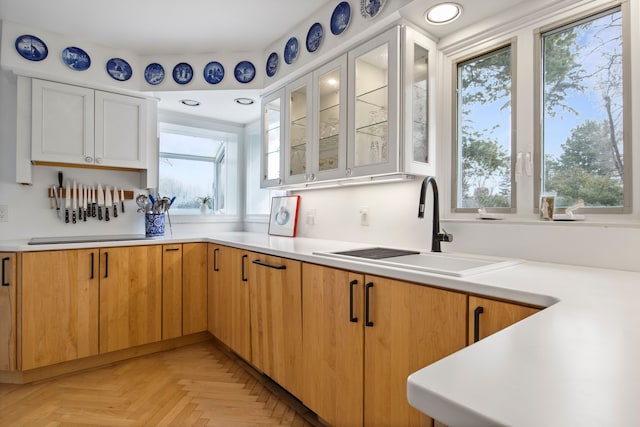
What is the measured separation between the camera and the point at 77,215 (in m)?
2.75

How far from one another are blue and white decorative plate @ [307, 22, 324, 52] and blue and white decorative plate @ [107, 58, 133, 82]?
155cm

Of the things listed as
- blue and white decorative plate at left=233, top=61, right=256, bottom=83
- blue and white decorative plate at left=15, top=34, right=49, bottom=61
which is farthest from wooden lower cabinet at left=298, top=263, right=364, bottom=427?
blue and white decorative plate at left=15, top=34, right=49, bottom=61

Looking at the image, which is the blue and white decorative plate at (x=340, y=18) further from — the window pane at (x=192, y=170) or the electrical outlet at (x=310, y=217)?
the window pane at (x=192, y=170)

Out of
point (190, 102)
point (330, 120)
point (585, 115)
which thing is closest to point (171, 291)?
point (190, 102)

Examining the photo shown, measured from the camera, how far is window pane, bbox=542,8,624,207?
1.34m

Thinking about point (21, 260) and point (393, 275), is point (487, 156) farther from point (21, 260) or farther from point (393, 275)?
point (21, 260)

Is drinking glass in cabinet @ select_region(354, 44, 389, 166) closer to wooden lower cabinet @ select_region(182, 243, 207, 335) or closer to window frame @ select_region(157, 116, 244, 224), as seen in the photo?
wooden lower cabinet @ select_region(182, 243, 207, 335)

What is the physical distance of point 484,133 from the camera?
→ 1.76 m

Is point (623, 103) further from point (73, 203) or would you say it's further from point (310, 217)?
point (73, 203)

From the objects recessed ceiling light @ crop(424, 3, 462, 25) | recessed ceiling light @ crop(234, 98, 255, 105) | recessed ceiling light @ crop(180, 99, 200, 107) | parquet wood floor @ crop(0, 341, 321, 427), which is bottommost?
parquet wood floor @ crop(0, 341, 321, 427)

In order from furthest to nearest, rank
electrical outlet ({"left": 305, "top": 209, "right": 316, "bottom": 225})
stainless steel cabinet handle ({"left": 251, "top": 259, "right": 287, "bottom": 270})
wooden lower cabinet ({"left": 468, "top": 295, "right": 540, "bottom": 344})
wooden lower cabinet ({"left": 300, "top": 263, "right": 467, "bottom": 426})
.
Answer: electrical outlet ({"left": 305, "top": 209, "right": 316, "bottom": 225})
stainless steel cabinet handle ({"left": 251, "top": 259, "right": 287, "bottom": 270})
wooden lower cabinet ({"left": 300, "top": 263, "right": 467, "bottom": 426})
wooden lower cabinet ({"left": 468, "top": 295, "right": 540, "bottom": 344})

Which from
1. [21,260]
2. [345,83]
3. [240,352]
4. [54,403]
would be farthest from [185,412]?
[345,83]

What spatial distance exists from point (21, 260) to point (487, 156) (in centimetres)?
280

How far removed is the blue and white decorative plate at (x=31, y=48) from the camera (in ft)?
7.63
